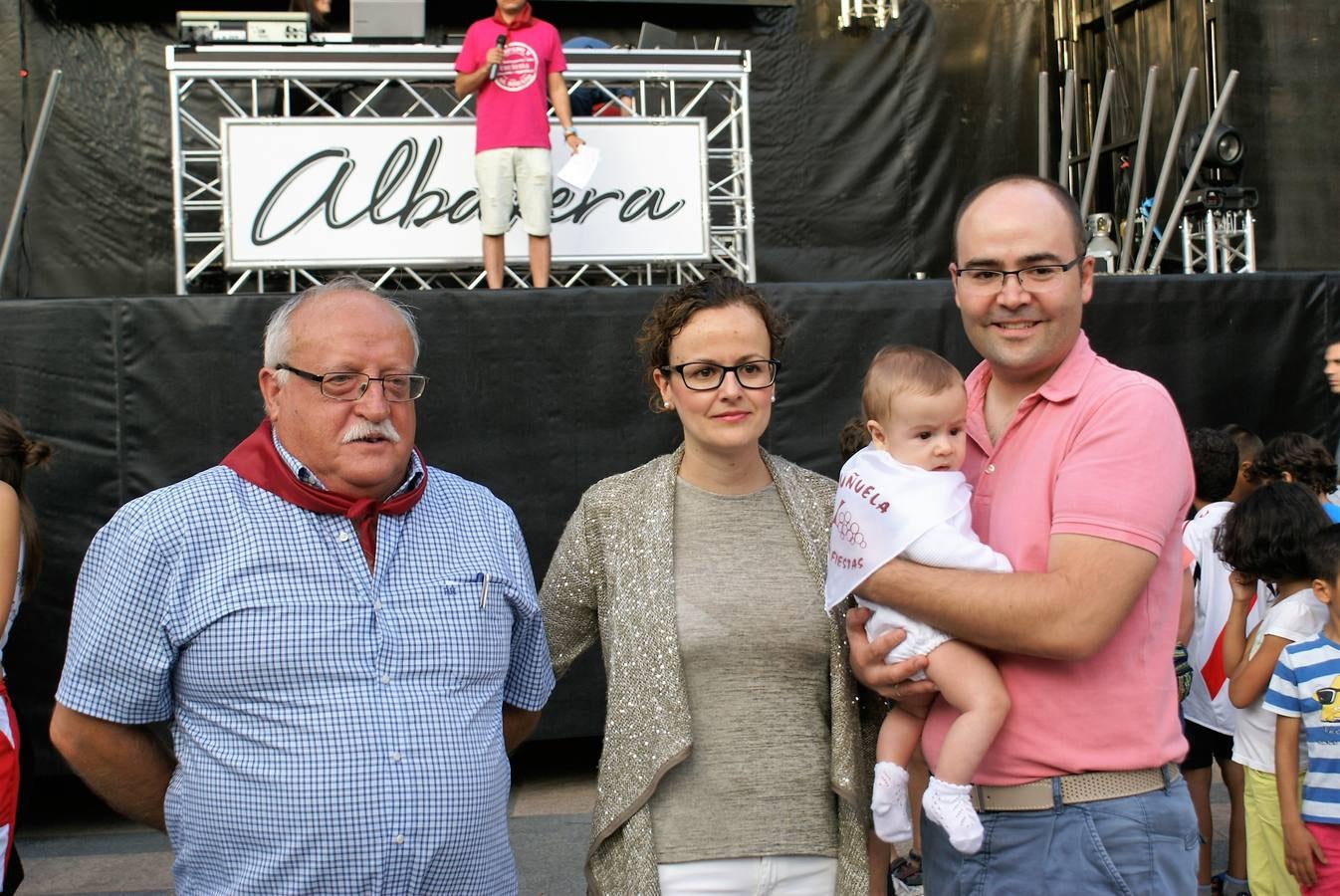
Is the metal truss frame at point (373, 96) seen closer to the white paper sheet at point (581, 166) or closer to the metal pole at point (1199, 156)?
the white paper sheet at point (581, 166)

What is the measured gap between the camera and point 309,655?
2297mm

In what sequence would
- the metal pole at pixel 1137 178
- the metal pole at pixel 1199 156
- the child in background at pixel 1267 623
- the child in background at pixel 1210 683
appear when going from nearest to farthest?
the child in background at pixel 1267 623 → the child in background at pixel 1210 683 → the metal pole at pixel 1199 156 → the metal pole at pixel 1137 178

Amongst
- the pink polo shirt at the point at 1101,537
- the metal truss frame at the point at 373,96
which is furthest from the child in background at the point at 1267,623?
the metal truss frame at the point at 373,96

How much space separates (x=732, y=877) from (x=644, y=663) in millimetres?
442

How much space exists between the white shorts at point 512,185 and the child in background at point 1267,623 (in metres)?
4.07

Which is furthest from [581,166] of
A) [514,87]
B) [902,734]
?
[902,734]

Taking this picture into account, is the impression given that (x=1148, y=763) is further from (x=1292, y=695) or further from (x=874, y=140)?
(x=874, y=140)

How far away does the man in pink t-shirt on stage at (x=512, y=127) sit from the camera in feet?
22.8

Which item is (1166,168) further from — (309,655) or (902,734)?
(309,655)

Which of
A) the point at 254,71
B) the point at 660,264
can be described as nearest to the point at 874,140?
the point at 660,264

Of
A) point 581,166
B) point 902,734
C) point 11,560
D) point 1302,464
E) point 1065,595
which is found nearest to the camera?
point 1065,595

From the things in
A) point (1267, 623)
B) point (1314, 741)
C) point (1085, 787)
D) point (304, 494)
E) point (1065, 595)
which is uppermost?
point (304, 494)

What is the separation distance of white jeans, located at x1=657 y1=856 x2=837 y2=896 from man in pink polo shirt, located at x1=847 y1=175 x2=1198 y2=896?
31cm

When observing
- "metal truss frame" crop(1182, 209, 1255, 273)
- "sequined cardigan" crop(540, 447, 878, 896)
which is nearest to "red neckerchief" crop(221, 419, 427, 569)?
"sequined cardigan" crop(540, 447, 878, 896)
